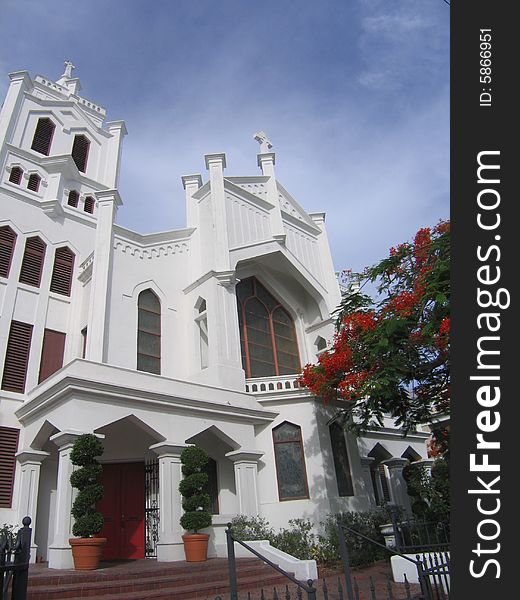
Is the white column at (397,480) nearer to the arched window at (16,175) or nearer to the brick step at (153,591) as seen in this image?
the brick step at (153,591)

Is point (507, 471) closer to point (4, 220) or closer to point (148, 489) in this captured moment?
point (148, 489)

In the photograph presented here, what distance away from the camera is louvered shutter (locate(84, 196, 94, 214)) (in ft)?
61.6

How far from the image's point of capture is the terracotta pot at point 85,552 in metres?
9.02

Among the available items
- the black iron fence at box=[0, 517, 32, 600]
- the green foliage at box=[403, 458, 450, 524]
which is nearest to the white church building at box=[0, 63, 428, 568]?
the green foliage at box=[403, 458, 450, 524]

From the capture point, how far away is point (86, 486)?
31.9 ft

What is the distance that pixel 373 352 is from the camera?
10125 mm

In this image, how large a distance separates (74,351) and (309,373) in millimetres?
7521

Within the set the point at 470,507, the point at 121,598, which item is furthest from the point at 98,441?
the point at 470,507

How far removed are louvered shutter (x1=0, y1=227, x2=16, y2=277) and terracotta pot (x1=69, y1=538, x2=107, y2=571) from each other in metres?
8.90

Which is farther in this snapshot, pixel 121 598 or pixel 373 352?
pixel 373 352

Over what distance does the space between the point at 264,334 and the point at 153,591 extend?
433 inches

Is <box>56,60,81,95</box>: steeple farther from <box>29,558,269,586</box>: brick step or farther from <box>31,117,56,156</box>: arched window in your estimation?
<box>29,558,269,586</box>: brick step

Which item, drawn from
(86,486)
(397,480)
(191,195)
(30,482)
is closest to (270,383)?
(86,486)

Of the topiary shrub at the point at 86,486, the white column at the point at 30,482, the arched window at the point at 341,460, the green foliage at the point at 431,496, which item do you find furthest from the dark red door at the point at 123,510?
the green foliage at the point at 431,496
